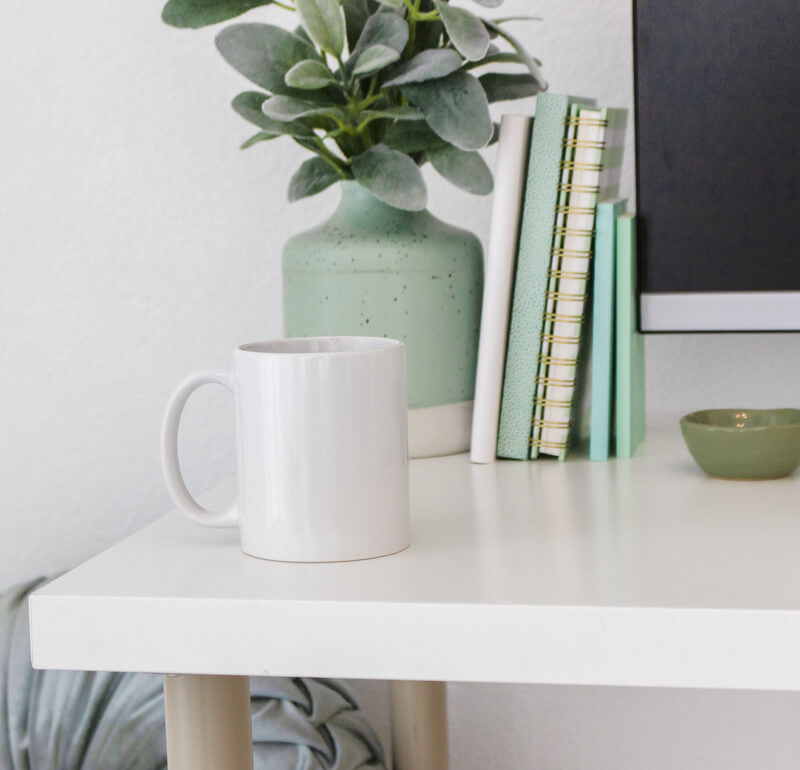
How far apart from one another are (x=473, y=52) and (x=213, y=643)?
0.39m

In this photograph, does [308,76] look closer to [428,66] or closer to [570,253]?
[428,66]

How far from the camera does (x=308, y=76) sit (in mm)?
697

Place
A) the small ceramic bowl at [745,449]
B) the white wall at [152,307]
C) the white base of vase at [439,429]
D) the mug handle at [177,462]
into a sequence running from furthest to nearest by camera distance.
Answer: the white wall at [152,307] → the white base of vase at [439,429] → the small ceramic bowl at [745,449] → the mug handle at [177,462]

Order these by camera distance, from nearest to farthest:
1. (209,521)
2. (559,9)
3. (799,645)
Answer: (799,645) < (209,521) < (559,9)

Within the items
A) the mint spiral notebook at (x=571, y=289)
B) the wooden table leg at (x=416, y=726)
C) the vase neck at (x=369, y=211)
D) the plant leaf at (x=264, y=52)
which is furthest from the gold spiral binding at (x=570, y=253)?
the wooden table leg at (x=416, y=726)

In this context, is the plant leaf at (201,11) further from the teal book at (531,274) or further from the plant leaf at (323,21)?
the teal book at (531,274)

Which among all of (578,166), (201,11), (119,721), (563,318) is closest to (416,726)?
(119,721)

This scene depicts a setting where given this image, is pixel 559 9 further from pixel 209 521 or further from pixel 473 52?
pixel 209 521

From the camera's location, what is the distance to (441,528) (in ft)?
Result: 1.92

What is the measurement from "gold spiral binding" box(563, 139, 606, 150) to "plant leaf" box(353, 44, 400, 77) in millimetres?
131

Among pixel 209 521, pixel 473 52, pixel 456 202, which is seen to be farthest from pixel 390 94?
pixel 209 521

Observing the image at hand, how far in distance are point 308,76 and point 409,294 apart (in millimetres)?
160

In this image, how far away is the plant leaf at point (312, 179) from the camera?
80 cm

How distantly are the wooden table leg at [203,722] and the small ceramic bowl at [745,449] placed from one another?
13.0 inches
